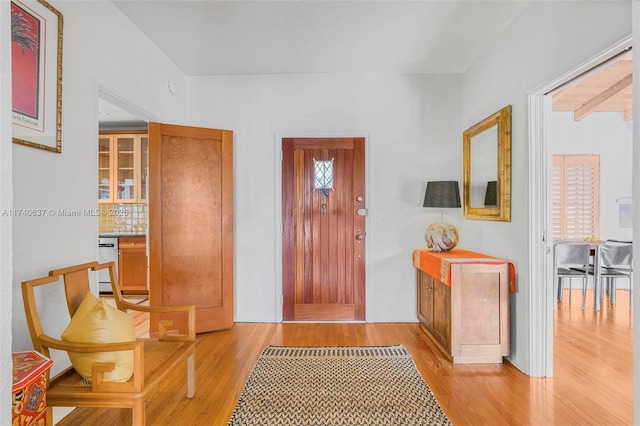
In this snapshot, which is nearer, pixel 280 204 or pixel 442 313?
pixel 442 313

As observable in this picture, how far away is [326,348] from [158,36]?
314 centimetres

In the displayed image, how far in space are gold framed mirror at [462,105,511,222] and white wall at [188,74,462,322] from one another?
0.26 metres

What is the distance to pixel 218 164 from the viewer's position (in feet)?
11.8

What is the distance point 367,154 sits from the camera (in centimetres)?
382

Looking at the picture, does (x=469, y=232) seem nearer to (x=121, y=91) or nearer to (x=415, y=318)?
(x=415, y=318)

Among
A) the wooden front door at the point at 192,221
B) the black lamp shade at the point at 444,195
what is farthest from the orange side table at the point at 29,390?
the black lamp shade at the point at 444,195

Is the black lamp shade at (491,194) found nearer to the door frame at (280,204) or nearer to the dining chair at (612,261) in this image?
the door frame at (280,204)

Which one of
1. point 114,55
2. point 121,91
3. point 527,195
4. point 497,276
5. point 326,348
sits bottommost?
point 326,348

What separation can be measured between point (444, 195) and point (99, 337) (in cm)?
305

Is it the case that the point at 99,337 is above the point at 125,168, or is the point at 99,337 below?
below

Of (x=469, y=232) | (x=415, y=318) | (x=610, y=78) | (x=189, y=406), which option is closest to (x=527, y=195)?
(x=469, y=232)

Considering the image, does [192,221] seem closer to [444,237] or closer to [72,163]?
[72,163]

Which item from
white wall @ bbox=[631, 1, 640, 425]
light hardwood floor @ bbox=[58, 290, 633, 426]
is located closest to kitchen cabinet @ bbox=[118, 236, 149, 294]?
light hardwood floor @ bbox=[58, 290, 633, 426]

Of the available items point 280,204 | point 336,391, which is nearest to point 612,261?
point 336,391
